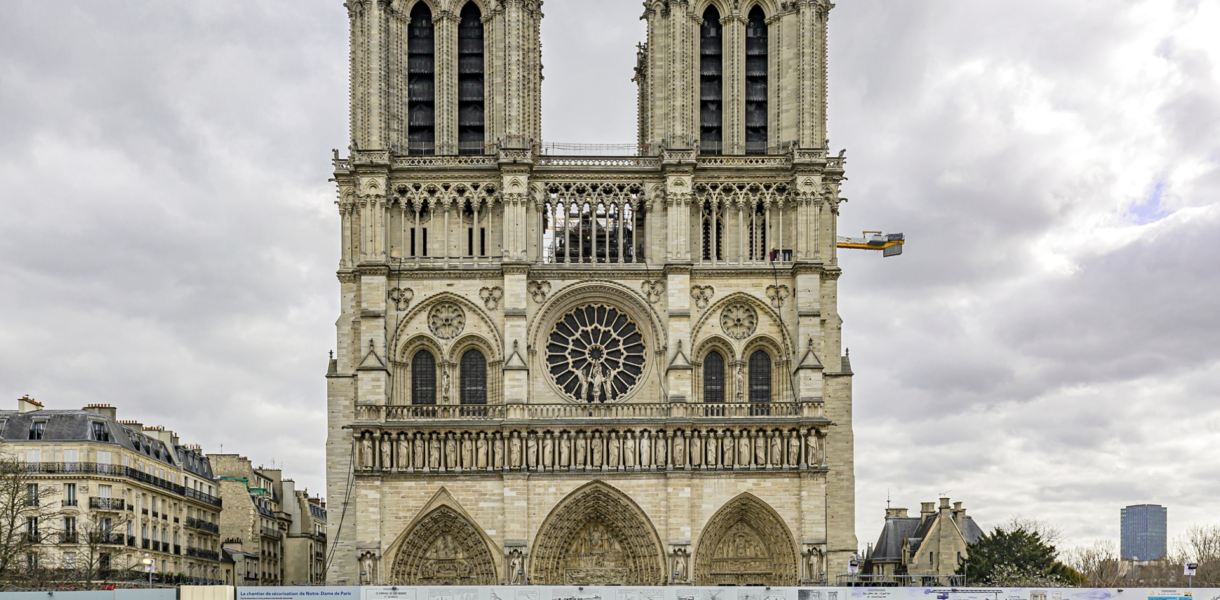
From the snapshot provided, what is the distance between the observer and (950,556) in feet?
184

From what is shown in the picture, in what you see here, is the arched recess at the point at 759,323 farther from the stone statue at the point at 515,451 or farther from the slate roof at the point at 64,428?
the slate roof at the point at 64,428

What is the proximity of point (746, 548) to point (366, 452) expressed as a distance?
12.7 meters

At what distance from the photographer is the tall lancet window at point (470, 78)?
49719mm

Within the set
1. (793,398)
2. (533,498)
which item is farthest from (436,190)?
(793,398)

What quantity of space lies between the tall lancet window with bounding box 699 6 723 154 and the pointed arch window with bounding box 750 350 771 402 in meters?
7.50

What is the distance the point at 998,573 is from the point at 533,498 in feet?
52.7

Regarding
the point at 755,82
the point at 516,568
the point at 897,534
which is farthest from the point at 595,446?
the point at 897,534

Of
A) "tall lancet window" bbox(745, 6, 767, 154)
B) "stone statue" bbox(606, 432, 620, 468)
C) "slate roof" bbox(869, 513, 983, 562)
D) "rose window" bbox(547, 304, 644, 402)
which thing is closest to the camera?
"stone statue" bbox(606, 432, 620, 468)

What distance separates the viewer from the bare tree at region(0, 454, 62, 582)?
126 feet

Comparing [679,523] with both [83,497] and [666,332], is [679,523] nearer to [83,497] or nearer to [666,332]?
[666,332]

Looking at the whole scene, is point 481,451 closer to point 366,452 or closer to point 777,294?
point 366,452

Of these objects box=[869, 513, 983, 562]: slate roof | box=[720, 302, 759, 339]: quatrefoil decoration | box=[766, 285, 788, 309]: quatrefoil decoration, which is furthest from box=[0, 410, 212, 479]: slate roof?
box=[869, 513, 983, 562]: slate roof

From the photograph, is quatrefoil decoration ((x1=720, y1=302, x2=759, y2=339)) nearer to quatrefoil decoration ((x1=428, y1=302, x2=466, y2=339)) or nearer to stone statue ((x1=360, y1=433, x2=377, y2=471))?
quatrefoil decoration ((x1=428, y1=302, x2=466, y2=339))

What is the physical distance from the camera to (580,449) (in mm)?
45656
